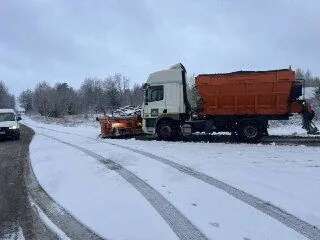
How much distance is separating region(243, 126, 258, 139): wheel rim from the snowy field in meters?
3.69

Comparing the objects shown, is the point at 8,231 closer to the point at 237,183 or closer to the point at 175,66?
the point at 237,183

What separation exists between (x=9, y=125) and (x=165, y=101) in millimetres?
10162

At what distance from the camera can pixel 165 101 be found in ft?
74.5

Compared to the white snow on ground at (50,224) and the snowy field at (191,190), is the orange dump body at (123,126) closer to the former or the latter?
the snowy field at (191,190)

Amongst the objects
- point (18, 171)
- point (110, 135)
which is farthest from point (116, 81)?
point (18, 171)

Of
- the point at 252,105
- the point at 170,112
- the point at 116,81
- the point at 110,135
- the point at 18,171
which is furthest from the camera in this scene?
the point at 116,81

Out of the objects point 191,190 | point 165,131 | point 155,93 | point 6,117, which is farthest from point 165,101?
point 191,190

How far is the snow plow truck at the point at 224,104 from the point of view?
20125mm

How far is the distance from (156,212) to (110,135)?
16988mm

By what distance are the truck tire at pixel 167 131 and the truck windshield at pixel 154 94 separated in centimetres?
126

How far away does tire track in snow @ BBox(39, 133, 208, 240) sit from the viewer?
7.06 meters

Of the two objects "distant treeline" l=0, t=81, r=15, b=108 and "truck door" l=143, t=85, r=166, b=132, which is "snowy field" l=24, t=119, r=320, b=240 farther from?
"distant treeline" l=0, t=81, r=15, b=108

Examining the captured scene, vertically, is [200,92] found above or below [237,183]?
above

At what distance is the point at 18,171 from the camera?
14305 millimetres
